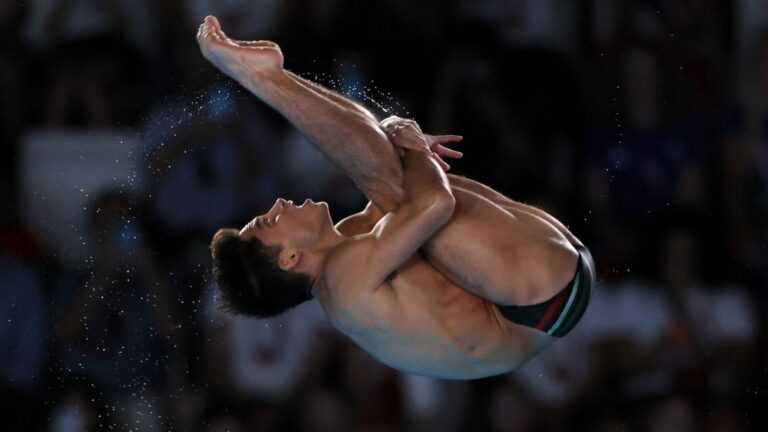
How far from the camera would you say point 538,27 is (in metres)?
4.65

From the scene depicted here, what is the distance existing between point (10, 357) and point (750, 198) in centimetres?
270

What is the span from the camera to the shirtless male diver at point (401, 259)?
2.73 metres

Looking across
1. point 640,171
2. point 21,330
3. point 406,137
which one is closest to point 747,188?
point 640,171

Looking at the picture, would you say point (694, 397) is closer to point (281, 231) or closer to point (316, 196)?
point (316, 196)

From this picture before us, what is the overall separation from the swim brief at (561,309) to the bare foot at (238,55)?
2.51 ft

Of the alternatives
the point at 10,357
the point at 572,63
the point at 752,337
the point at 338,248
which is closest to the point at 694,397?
the point at 752,337

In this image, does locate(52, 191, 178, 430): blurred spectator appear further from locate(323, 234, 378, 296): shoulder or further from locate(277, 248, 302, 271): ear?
locate(323, 234, 378, 296): shoulder

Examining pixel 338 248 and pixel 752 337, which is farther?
pixel 752 337

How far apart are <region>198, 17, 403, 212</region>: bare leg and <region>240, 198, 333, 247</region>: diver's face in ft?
0.43

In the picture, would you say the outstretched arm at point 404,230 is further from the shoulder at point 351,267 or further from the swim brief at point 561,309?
the swim brief at point 561,309

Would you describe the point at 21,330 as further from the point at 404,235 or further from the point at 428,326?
the point at 404,235

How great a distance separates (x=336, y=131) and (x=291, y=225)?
0.80 ft

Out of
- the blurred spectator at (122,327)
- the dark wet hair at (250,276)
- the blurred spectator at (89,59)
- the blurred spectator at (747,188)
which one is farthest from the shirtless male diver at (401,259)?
the blurred spectator at (747,188)

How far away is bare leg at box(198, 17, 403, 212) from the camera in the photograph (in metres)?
2.77
